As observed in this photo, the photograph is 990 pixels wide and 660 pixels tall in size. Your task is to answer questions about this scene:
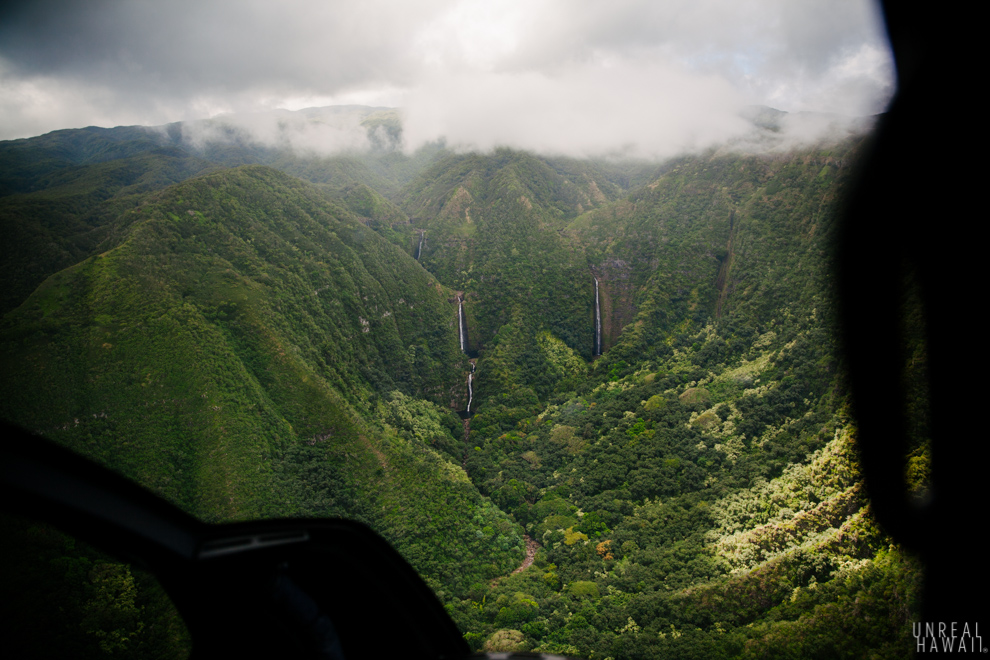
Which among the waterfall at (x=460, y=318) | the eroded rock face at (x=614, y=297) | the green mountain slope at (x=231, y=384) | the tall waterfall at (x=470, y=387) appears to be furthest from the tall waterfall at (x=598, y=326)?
the green mountain slope at (x=231, y=384)

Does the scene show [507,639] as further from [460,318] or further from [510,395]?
[460,318]

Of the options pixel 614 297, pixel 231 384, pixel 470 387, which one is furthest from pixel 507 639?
pixel 614 297

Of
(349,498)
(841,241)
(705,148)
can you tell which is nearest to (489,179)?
(705,148)

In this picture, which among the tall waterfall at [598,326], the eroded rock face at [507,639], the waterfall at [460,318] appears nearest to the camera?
the eroded rock face at [507,639]

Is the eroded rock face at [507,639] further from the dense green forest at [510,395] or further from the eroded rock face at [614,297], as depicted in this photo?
the eroded rock face at [614,297]

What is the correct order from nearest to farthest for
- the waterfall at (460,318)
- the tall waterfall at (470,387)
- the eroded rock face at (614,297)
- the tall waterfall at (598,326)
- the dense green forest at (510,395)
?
the dense green forest at (510,395), the tall waterfall at (470,387), the eroded rock face at (614,297), the tall waterfall at (598,326), the waterfall at (460,318)

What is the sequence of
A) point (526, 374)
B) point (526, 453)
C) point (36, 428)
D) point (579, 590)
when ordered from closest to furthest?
point (36, 428)
point (579, 590)
point (526, 453)
point (526, 374)

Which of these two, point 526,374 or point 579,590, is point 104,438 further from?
point 526,374

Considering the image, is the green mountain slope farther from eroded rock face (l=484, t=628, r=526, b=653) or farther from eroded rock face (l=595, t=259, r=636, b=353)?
eroded rock face (l=595, t=259, r=636, b=353)

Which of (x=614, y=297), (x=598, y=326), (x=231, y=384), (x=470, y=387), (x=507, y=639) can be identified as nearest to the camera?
(x=507, y=639)
